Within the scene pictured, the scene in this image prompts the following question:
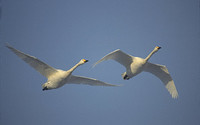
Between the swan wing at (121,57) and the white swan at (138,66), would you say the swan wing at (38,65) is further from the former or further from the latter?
the swan wing at (121,57)

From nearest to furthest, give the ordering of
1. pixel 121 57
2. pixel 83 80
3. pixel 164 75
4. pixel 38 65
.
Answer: pixel 38 65, pixel 121 57, pixel 83 80, pixel 164 75

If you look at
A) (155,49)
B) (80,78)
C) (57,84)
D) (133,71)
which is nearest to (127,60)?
(133,71)

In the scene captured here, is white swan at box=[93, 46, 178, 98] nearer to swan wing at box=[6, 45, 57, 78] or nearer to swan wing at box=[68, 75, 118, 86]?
swan wing at box=[68, 75, 118, 86]

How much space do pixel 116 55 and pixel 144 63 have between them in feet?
4.19

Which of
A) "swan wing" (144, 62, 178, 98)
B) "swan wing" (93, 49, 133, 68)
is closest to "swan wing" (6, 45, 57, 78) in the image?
"swan wing" (93, 49, 133, 68)

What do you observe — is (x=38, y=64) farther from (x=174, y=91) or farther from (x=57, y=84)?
(x=174, y=91)

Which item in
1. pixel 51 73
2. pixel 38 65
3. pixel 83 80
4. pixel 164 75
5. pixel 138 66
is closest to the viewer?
pixel 38 65

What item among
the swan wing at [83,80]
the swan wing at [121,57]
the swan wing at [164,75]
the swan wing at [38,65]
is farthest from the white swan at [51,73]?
the swan wing at [164,75]

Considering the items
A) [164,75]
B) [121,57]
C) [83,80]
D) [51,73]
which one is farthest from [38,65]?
[164,75]

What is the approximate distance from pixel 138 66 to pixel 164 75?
181cm

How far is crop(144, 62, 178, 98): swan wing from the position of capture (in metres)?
11.5

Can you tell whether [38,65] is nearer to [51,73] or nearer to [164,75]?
[51,73]

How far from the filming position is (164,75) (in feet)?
38.6

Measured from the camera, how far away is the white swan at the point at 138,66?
10.7 metres
